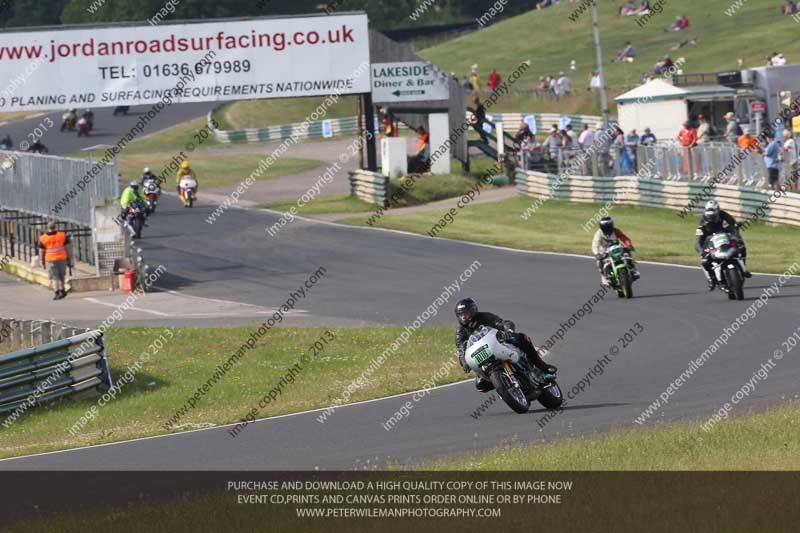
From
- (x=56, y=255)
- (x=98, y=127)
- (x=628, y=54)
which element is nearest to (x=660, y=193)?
(x=56, y=255)

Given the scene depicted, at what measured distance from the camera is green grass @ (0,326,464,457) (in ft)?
56.1

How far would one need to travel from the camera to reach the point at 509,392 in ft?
47.0

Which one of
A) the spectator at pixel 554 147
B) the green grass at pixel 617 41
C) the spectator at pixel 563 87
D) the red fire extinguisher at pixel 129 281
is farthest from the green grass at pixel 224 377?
the green grass at pixel 617 41

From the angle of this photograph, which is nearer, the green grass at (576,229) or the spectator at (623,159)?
the green grass at (576,229)

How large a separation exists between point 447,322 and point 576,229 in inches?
489

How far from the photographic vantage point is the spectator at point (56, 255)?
2878cm

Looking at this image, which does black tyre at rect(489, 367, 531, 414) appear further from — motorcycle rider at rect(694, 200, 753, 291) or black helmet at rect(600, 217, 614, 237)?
black helmet at rect(600, 217, 614, 237)

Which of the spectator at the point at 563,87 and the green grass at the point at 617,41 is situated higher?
the green grass at the point at 617,41

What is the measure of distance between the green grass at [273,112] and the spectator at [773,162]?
41.3 metres

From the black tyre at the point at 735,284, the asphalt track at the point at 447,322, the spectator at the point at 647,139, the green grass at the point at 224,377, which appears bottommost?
the green grass at the point at 224,377

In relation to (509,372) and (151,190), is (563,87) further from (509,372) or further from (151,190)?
(509,372)

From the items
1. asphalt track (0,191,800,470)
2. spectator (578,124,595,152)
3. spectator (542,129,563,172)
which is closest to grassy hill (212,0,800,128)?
spectator (542,129,563,172)

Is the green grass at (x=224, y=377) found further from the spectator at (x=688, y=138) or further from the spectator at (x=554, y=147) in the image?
the spectator at (x=554, y=147)
